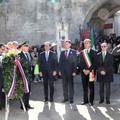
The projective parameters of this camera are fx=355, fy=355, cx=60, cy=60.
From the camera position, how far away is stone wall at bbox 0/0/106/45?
20.6m

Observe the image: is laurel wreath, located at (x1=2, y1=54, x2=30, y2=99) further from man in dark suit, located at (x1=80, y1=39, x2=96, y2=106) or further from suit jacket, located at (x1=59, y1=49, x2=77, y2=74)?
man in dark suit, located at (x1=80, y1=39, x2=96, y2=106)

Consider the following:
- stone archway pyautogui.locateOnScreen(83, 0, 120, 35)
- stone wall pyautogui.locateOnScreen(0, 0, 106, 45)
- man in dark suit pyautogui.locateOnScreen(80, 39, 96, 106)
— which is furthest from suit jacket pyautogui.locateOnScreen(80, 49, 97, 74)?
stone archway pyautogui.locateOnScreen(83, 0, 120, 35)

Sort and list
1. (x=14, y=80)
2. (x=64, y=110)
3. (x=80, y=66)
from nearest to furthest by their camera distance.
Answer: (x=14, y=80)
(x=64, y=110)
(x=80, y=66)

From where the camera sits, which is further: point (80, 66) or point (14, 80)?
point (80, 66)

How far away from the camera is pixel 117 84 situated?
13.3 metres

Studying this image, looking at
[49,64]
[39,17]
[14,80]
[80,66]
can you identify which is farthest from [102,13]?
[14,80]

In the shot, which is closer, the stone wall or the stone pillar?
the stone pillar

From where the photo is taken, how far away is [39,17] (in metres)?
21.1

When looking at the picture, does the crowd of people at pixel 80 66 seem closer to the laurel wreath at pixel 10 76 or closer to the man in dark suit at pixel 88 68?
the man in dark suit at pixel 88 68

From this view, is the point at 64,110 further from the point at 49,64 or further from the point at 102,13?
the point at 102,13

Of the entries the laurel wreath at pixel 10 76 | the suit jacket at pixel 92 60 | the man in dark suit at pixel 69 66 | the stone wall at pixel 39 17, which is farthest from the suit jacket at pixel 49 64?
the stone wall at pixel 39 17

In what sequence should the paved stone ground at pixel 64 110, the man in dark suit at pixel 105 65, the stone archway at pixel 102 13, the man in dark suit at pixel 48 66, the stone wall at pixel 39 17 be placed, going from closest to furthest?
the paved stone ground at pixel 64 110 < the man in dark suit at pixel 105 65 < the man in dark suit at pixel 48 66 < the stone wall at pixel 39 17 < the stone archway at pixel 102 13

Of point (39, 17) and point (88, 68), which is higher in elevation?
point (39, 17)

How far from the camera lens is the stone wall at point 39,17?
810 inches
